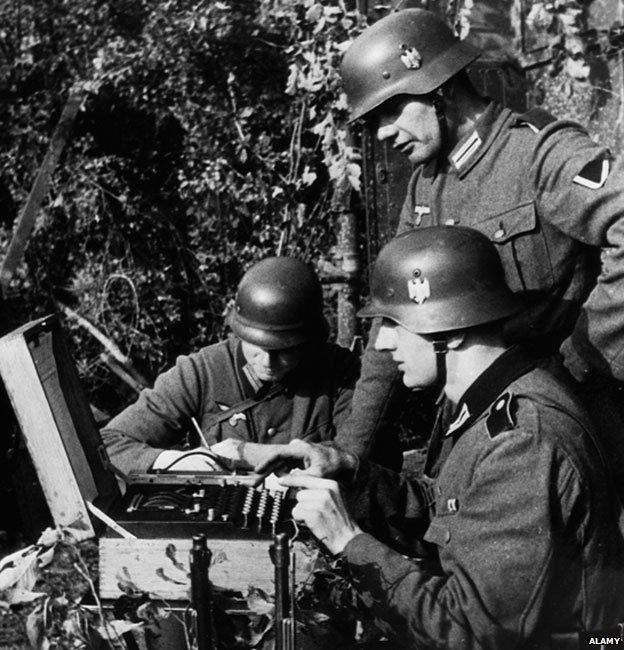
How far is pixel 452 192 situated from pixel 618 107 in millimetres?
2789

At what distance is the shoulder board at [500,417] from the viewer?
2.60 meters

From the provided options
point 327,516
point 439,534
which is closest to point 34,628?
point 327,516

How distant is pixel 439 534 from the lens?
2.73 metres

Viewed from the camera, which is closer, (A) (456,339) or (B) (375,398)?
(A) (456,339)

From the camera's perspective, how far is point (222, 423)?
478 cm

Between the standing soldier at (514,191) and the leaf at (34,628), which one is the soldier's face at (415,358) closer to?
the standing soldier at (514,191)

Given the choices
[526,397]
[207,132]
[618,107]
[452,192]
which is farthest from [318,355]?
[207,132]

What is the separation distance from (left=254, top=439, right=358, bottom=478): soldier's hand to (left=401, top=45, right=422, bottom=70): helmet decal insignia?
61.6 inches

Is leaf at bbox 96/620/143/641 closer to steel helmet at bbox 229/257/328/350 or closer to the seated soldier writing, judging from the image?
the seated soldier writing

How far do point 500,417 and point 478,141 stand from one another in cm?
151

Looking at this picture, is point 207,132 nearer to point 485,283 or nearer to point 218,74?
point 218,74

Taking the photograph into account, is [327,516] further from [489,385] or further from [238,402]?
[238,402]

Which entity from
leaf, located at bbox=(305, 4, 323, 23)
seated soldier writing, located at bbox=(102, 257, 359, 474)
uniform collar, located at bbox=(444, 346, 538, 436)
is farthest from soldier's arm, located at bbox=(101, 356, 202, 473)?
leaf, located at bbox=(305, 4, 323, 23)

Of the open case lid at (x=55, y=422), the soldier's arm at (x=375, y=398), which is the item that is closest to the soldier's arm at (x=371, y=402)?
the soldier's arm at (x=375, y=398)
